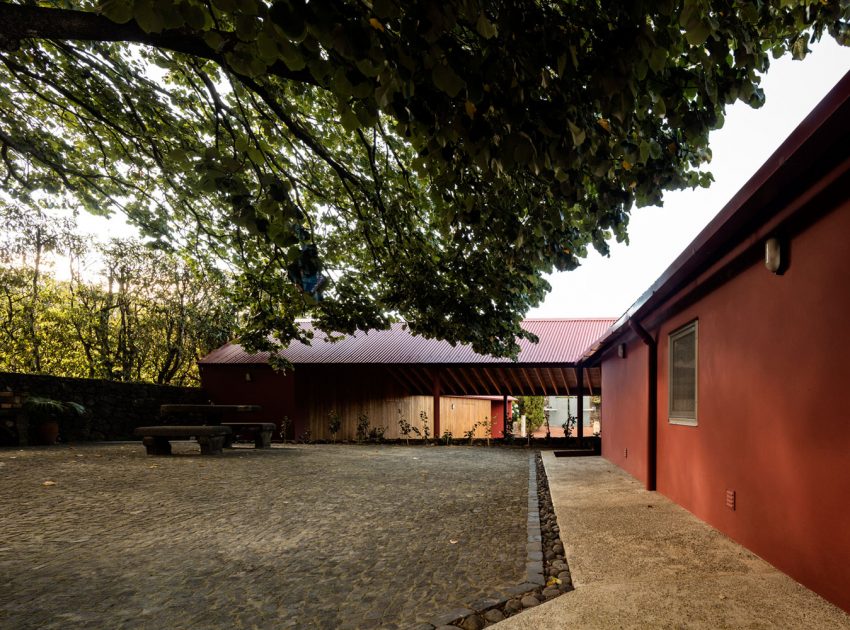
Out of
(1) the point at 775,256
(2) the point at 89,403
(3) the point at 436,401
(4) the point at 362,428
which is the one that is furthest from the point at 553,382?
(1) the point at 775,256

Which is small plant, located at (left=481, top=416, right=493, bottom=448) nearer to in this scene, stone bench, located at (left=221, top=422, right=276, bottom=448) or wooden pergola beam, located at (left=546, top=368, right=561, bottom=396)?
wooden pergola beam, located at (left=546, top=368, right=561, bottom=396)

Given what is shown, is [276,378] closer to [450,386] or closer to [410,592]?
[450,386]

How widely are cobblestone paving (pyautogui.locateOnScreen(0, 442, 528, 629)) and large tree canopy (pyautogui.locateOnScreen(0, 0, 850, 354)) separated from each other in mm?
2179

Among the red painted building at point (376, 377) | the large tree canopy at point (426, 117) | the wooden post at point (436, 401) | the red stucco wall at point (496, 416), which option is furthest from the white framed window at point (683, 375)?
the red stucco wall at point (496, 416)

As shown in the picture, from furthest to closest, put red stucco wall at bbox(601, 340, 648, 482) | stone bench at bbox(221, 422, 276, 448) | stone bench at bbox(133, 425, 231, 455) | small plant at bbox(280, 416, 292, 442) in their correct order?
1. small plant at bbox(280, 416, 292, 442)
2. stone bench at bbox(221, 422, 276, 448)
3. stone bench at bbox(133, 425, 231, 455)
4. red stucco wall at bbox(601, 340, 648, 482)

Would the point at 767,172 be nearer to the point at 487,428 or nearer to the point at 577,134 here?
the point at 577,134

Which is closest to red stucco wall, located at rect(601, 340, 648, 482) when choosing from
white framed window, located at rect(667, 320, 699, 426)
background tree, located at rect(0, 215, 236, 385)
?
white framed window, located at rect(667, 320, 699, 426)

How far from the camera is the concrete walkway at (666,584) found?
2662 millimetres

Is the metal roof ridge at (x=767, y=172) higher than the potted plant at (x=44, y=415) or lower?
higher

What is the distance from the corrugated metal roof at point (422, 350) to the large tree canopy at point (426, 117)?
345 inches

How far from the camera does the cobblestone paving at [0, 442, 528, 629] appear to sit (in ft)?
9.52

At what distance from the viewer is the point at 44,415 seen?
1189cm

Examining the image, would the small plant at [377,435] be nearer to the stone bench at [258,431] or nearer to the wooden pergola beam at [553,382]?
the stone bench at [258,431]

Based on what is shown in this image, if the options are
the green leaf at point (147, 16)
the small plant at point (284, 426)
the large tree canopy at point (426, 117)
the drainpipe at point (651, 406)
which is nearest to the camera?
the green leaf at point (147, 16)
